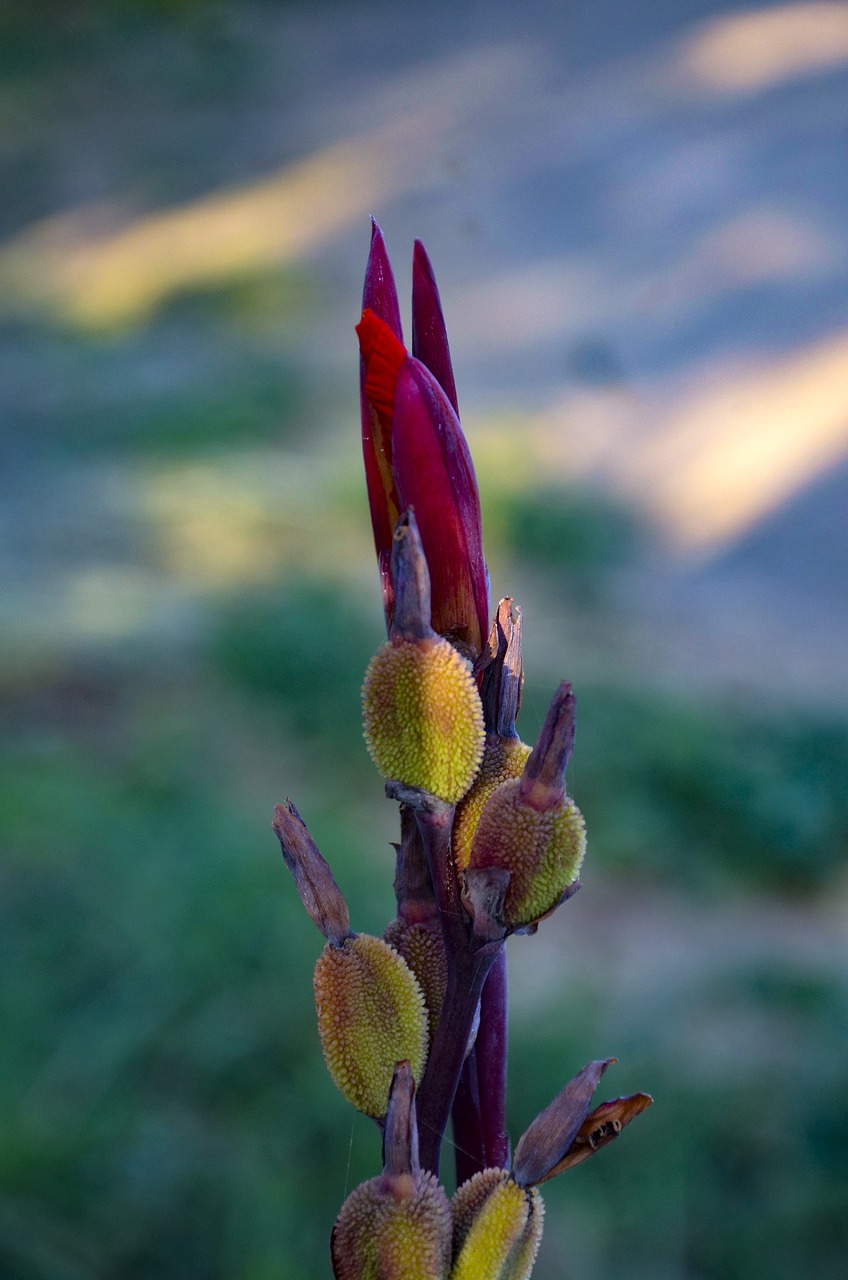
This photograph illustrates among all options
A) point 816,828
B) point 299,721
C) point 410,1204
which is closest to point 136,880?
point 299,721

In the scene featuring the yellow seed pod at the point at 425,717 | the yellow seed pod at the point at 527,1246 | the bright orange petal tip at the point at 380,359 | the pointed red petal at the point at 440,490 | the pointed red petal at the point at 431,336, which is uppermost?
the pointed red petal at the point at 431,336

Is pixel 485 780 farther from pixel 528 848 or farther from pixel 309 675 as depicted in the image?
pixel 309 675

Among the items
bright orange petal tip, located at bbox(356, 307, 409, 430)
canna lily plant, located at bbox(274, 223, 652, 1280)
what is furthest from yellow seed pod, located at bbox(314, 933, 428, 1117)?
bright orange petal tip, located at bbox(356, 307, 409, 430)

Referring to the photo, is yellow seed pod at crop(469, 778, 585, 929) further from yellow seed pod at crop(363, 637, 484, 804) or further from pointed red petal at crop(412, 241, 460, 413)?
pointed red petal at crop(412, 241, 460, 413)

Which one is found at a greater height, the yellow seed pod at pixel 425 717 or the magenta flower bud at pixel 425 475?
the magenta flower bud at pixel 425 475

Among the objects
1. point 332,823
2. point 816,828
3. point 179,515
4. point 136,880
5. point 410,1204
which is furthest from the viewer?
point 179,515

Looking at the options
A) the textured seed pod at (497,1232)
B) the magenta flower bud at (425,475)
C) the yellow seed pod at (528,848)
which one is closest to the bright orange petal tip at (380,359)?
the magenta flower bud at (425,475)

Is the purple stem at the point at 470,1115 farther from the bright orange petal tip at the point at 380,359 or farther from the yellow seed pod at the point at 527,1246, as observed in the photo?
the bright orange petal tip at the point at 380,359

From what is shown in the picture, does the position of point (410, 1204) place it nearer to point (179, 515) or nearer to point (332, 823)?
point (332, 823)

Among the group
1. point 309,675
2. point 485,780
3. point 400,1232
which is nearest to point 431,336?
point 485,780
